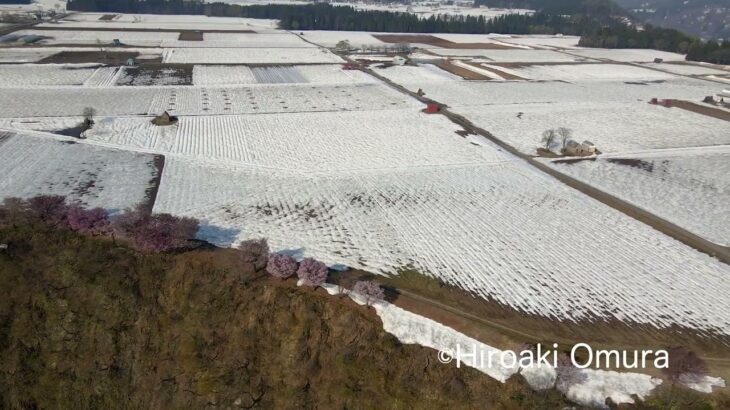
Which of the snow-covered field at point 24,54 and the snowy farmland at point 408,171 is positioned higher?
the snow-covered field at point 24,54

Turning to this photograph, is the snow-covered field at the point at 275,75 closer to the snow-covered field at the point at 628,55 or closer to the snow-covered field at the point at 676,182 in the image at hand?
the snow-covered field at the point at 676,182

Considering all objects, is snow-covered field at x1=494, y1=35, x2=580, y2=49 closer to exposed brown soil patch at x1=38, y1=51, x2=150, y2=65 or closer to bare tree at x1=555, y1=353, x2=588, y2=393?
exposed brown soil patch at x1=38, y1=51, x2=150, y2=65

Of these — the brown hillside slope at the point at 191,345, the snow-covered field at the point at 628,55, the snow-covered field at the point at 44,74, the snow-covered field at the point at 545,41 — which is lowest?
the brown hillside slope at the point at 191,345

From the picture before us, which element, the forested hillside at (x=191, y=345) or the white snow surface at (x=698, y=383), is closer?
the white snow surface at (x=698, y=383)

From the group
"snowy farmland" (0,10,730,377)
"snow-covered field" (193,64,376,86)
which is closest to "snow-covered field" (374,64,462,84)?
"snowy farmland" (0,10,730,377)

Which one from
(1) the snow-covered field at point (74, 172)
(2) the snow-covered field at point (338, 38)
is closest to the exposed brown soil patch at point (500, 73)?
(2) the snow-covered field at point (338, 38)

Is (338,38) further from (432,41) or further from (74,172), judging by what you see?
(74,172)

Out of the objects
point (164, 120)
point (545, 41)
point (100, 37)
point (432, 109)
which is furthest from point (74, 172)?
point (545, 41)
